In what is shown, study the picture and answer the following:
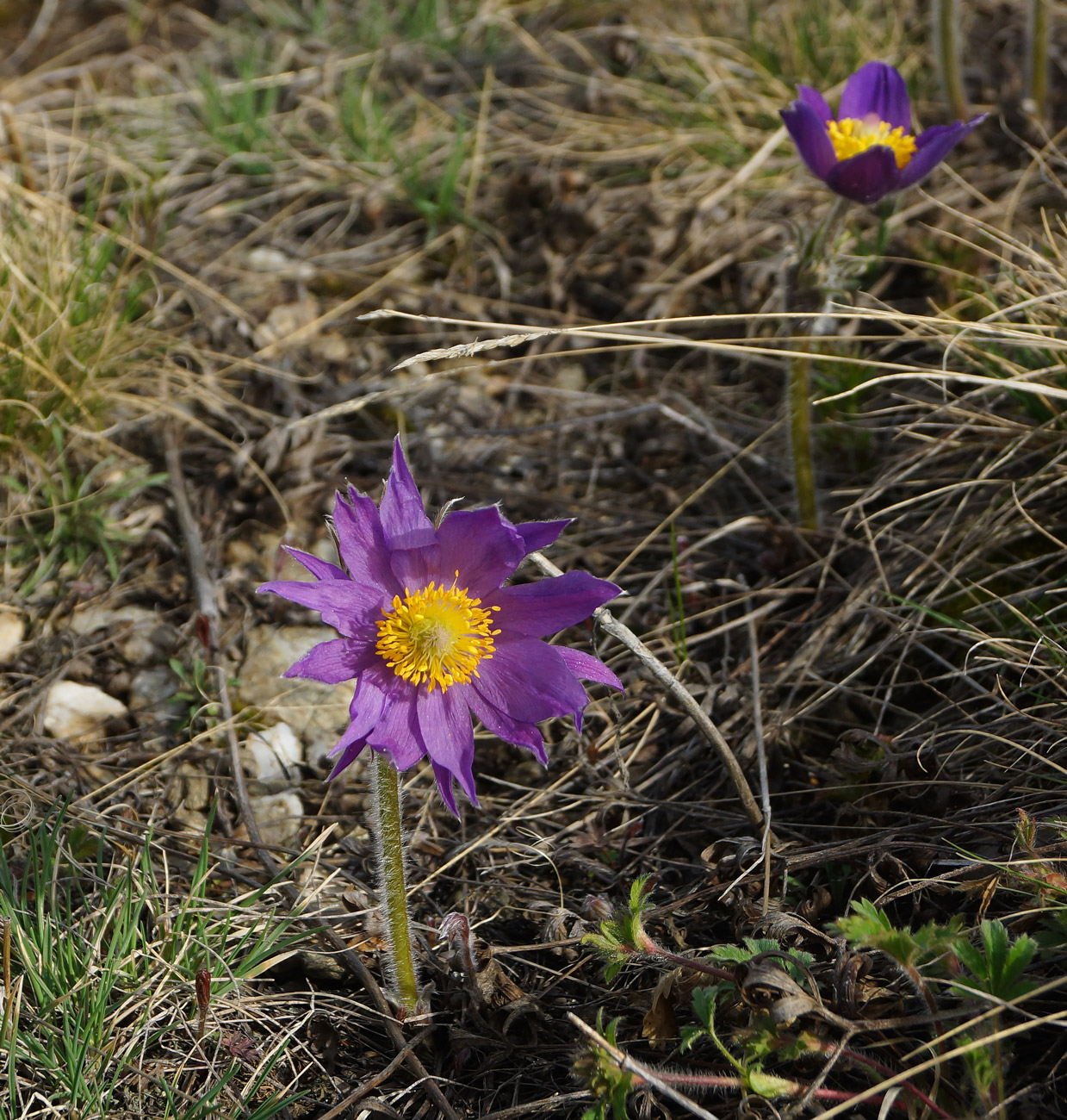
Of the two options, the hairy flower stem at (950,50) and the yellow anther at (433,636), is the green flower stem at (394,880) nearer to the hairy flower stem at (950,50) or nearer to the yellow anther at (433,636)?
the yellow anther at (433,636)

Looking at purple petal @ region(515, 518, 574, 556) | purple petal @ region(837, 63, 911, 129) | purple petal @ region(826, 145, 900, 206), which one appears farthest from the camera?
purple petal @ region(837, 63, 911, 129)

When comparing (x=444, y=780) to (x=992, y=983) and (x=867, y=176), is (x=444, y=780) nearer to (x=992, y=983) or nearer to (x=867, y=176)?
(x=992, y=983)

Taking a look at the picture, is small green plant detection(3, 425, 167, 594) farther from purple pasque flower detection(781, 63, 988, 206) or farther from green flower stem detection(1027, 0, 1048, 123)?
green flower stem detection(1027, 0, 1048, 123)

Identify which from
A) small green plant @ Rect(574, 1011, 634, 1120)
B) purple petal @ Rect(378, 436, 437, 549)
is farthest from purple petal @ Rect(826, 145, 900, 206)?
small green plant @ Rect(574, 1011, 634, 1120)

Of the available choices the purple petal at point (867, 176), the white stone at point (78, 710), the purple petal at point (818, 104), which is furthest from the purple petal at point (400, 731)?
the purple petal at point (818, 104)

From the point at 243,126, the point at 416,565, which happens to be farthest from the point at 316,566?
the point at 243,126

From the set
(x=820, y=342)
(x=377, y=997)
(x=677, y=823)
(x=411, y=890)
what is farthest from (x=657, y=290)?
(x=377, y=997)
